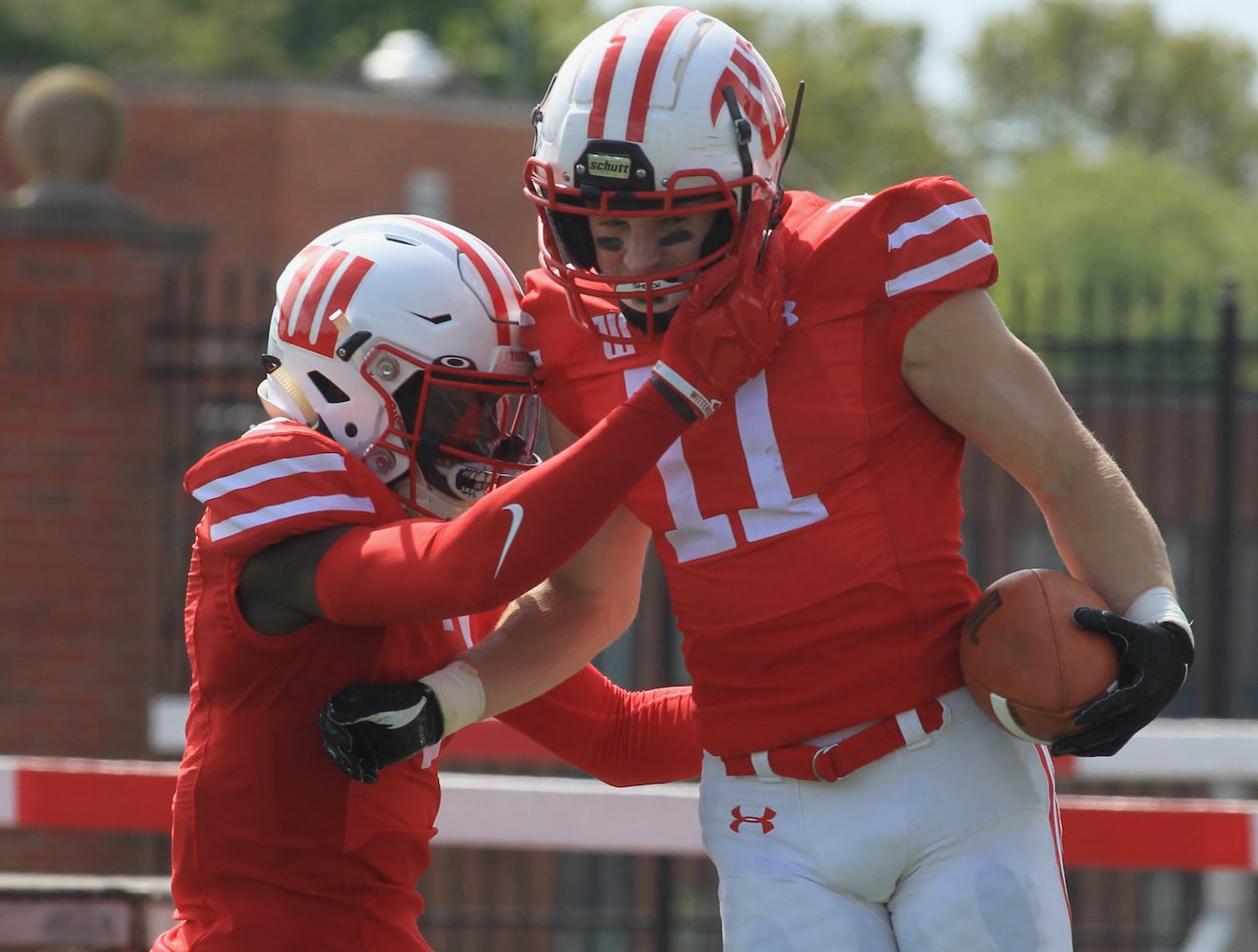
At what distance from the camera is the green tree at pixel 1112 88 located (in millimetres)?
52062

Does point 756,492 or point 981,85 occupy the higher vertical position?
point 981,85

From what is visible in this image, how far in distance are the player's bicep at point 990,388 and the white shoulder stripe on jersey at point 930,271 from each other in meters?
0.04

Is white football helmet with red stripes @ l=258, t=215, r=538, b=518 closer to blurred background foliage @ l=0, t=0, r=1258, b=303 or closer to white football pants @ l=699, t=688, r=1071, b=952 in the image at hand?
white football pants @ l=699, t=688, r=1071, b=952

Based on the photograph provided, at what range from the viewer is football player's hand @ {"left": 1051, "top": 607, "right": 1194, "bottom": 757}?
8.46 feet

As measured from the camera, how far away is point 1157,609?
2.65 m

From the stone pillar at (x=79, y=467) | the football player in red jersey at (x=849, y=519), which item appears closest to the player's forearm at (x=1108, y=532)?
the football player in red jersey at (x=849, y=519)

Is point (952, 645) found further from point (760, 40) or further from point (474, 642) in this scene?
point (760, 40)

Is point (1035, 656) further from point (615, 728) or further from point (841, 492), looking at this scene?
point (615, 728)

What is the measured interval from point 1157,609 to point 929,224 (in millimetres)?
670

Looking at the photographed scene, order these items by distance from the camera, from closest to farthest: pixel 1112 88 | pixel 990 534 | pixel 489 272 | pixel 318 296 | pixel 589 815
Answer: pixel 318 296
pixel 489 272
pixel 589 815
pixel 990 534
pixel 1112 88

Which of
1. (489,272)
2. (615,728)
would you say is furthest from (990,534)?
(489,272)

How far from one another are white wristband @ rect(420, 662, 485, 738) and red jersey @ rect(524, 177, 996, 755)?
0.42 m

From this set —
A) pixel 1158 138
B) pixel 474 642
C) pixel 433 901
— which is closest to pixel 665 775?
pixel 474 642

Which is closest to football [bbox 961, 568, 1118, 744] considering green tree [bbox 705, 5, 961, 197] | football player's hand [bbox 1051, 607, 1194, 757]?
football player's hand [bbox 1051, 607, 1194, 757]
